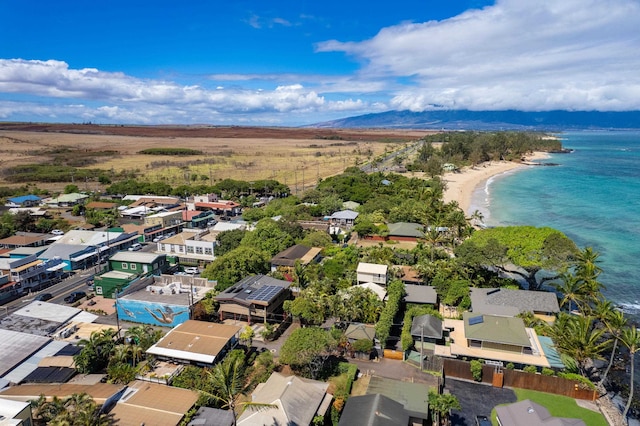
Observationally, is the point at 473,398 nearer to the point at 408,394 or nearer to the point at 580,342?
the point at 408,394

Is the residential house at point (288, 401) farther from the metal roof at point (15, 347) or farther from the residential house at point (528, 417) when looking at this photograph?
the metal roof at point (15, 347)

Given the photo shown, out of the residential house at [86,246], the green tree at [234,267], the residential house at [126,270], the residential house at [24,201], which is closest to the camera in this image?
the green tree at [234,267]

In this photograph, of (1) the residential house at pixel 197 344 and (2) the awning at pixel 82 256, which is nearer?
(1) the residential house at pixel 197 344

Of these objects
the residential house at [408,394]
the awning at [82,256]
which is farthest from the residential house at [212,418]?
the awning at [82,256]

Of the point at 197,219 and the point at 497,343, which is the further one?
the point at 197,219

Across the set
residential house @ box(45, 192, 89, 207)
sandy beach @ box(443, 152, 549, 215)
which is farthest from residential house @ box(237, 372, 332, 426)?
residential house @ box(45, 192, 89, 207)

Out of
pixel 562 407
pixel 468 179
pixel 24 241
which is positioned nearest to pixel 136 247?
pixel 24 241
